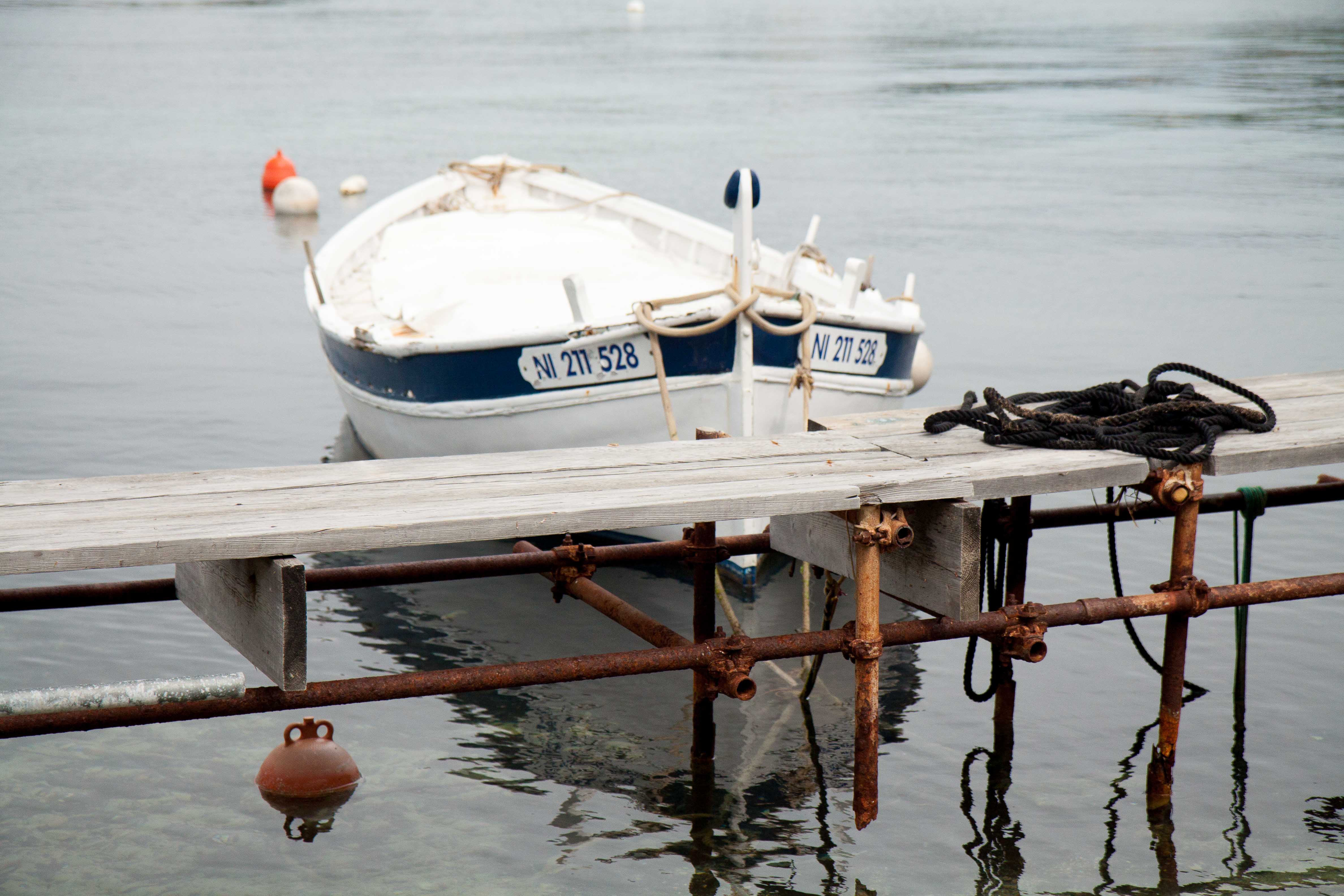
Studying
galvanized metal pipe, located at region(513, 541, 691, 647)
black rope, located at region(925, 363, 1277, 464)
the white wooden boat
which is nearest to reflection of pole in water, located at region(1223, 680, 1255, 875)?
black rope, located at region(925, 363, 1277, 464)

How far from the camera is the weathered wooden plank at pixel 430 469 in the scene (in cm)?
446

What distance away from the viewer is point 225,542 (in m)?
3.90

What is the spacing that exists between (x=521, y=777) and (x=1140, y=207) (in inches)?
820

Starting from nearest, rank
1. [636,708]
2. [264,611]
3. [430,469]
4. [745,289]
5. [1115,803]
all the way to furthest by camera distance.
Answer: [264,611], [430,469], [1115,803], [636,708], [745,289]

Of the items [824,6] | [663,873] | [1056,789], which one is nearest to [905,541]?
[663,873]

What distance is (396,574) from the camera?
5.40 meters

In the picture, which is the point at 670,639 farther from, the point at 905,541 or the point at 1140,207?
the point at 1140,207

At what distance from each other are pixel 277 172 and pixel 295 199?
1942 millimetres

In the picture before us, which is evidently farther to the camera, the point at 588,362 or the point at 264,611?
the point at 588,362

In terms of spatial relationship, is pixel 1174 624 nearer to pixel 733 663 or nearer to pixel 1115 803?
pixel 1115 803

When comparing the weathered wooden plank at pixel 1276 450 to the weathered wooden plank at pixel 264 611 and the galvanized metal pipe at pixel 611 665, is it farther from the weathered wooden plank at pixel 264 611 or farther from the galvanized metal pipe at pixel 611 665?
the weathered wooden plank at pixel 264 611

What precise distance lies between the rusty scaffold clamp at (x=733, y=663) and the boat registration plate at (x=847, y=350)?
13.4 feet

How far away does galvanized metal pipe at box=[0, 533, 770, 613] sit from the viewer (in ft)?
16.8

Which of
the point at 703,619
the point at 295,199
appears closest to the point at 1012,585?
the point at 703,619
